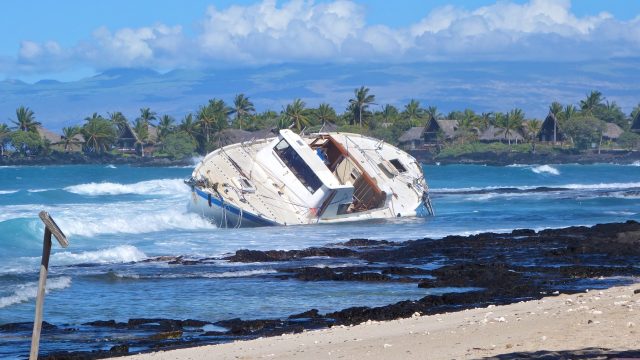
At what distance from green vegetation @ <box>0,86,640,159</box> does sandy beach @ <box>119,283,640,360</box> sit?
109397 millimetres

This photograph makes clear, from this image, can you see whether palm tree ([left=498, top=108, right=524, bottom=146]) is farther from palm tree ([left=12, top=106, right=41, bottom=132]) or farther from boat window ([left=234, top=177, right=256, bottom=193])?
boat window ([left=234, top=177, right=256, bottom=193])

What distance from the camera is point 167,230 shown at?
128 ft

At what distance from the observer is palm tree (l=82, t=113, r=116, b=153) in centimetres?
13738

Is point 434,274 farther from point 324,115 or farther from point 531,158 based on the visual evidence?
point 531,158

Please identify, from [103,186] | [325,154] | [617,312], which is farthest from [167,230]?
[103,186]

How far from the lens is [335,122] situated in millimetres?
128375

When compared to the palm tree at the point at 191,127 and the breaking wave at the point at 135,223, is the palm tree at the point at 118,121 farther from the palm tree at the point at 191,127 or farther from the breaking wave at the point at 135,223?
the breaking wave at the point at 135,223

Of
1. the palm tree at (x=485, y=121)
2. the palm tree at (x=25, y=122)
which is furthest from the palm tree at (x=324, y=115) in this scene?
the palm tree at (x=25, y=122)

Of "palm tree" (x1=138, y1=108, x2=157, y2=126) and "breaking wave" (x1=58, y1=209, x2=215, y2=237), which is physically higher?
"palm tree" (x1=138, y1=108, x2=157, y2=126)

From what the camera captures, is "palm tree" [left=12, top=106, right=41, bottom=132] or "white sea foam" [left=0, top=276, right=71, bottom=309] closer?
"white sea foam" [left=0, top=276, right=71, bottom=309]

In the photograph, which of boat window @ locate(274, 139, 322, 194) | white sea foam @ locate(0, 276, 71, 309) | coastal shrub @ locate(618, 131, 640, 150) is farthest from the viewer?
coastal shrub @ locate(618, 131, 640, 150)

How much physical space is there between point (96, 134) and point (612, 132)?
57.1 m

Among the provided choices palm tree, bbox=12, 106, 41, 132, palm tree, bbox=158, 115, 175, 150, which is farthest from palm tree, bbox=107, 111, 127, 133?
palm tree, bbox=12, 106, 41, 132

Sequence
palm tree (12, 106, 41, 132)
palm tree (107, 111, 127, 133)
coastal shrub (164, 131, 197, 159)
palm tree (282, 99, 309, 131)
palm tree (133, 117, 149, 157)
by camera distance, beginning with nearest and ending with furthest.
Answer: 1. palm tree (282, 99, 309, 131)
2. coastal shrub (164, 131, 197, 159)
3. palm tree (12, 106, 41, 132)
4. palm tree (133, 117, 149, 157)
5. palm tree (107, 111, 127, 133)
